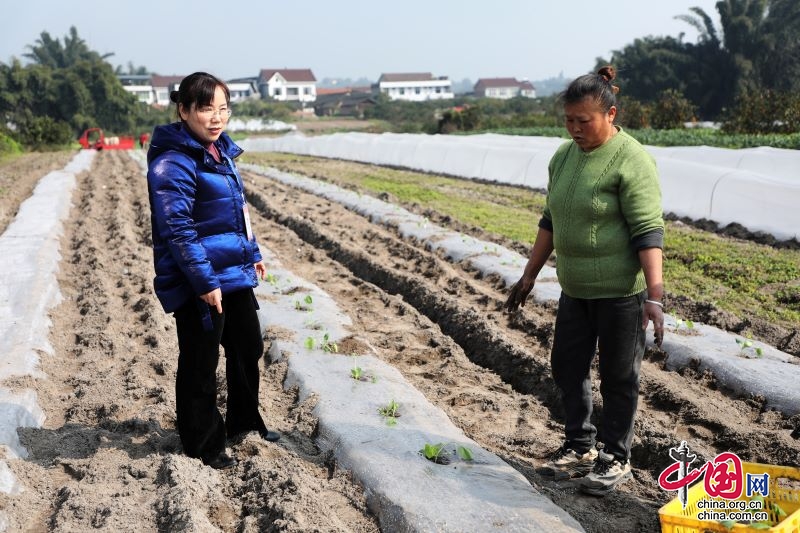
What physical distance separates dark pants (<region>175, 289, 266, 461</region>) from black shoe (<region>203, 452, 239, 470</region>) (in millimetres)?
21

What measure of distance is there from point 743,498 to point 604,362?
2.28 ft

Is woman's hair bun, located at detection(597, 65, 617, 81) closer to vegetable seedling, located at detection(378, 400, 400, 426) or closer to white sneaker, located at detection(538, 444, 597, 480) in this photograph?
white sneaker, located at detection(538, 444, 597, 480)

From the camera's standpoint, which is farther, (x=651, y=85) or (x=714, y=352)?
(x=651, y=85)

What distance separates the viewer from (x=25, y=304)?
589cm

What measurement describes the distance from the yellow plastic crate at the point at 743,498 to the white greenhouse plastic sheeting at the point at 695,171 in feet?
21.7

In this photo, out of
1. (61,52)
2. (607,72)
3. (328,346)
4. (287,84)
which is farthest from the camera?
(287,84)

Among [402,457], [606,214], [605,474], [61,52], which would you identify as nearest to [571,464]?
[605,474]

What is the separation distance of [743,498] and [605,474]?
0.58m

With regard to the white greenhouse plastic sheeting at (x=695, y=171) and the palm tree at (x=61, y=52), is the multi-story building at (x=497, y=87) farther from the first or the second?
the white greenhouse plastic sheeting at (x=695, y=171)

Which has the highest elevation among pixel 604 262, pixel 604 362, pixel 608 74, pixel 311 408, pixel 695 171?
pixel 608 74

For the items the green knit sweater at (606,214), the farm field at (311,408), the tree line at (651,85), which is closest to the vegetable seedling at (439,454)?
the farm field at (311,408)

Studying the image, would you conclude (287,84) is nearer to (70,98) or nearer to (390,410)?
(70,98)

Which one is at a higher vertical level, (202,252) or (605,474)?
(202,252)

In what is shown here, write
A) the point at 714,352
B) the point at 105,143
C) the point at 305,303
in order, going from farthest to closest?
the point at 105,143, the point at 305,303, the point at 714,352
